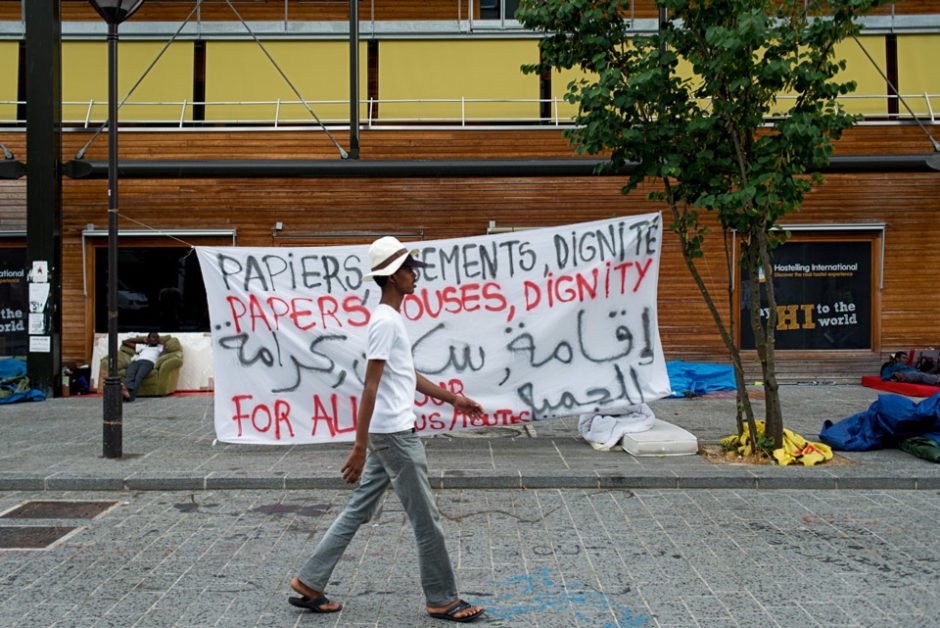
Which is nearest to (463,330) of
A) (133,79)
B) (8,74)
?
(133,79)

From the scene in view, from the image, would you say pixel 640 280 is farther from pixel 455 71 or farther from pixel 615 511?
pixel 455 71

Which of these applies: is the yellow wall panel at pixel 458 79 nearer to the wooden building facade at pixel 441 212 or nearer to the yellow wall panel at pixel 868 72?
the wooden building facade at pixel 441 212

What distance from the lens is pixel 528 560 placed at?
5.37 metres

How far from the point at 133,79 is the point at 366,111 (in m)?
4.70

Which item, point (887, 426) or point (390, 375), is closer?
point (390, 375)

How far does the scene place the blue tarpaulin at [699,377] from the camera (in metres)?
14.0

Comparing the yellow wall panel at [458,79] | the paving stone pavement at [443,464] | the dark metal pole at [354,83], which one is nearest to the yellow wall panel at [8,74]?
the dark metal pole at [354,83]

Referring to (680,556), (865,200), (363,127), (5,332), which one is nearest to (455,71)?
(363,127)

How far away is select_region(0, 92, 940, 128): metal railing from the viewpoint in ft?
50.7

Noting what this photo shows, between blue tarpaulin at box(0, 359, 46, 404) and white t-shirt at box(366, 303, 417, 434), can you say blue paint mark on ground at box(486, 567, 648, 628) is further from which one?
blue tarpaulin at box(0, 359, 46, 404)

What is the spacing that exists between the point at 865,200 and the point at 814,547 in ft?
36.7

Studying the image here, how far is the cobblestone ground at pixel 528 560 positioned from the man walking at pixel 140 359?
607 cm

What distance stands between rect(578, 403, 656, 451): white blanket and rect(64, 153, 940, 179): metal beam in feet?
20.7

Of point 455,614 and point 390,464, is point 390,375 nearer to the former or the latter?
point 390,464
